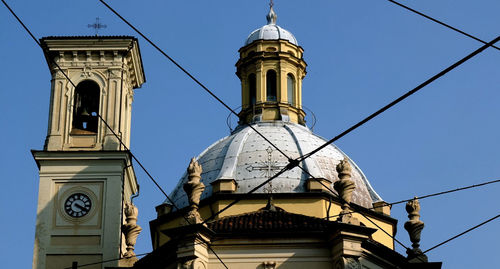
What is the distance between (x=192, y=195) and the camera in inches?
1100

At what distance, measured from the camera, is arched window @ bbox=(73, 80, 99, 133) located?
35.0m

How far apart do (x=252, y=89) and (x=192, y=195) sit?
1412 centimetres

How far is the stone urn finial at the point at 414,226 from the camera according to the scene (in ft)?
97.3

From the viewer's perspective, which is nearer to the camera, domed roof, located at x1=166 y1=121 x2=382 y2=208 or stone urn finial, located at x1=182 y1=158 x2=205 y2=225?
stone urn finial, located at x1=182 y1=158 x2=205 y2=225

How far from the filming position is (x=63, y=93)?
34781 millimetres

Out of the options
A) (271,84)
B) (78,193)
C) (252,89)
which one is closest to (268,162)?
(78,193)

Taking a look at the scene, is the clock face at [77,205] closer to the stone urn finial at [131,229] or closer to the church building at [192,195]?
the church building at [192,195]

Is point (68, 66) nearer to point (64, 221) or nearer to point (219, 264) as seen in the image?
point (64, 221)

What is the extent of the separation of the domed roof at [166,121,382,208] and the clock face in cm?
330

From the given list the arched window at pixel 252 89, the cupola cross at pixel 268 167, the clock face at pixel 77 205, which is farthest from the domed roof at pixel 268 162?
the arched window at pixel 252 89

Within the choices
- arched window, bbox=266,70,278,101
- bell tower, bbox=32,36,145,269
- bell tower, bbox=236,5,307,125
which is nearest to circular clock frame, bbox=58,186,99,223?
bell tower, bbox=32,36,145,269

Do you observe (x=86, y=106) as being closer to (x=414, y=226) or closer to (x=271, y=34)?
(x=271, y=34)

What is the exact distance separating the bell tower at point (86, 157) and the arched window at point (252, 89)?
6.26m

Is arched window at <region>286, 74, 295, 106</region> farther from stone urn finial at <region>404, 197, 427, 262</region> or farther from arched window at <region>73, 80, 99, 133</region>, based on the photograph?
stone urn finial at <region>404, 197, 427, 262</region>
